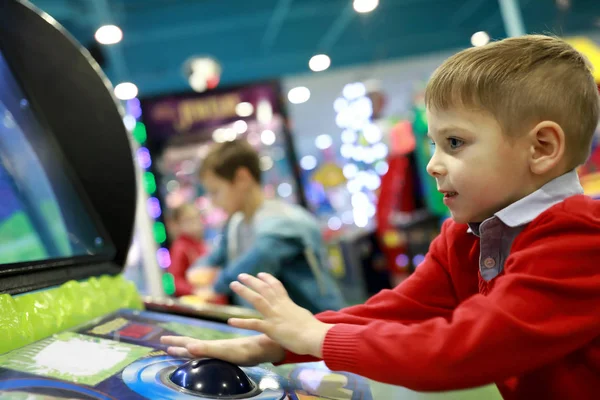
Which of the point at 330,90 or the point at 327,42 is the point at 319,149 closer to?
the point at 330,90

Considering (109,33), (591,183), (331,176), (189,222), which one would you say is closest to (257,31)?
(331,176)

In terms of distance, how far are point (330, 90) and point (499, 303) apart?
6309mm

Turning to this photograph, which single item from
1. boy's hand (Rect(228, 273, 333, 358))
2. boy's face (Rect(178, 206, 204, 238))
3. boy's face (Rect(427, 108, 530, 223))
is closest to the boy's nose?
boy's face (Rect(427, 108, 530, 223))

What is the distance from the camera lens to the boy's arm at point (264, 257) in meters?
1.70

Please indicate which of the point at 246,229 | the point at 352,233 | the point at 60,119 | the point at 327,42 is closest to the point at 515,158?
the point at 60,119

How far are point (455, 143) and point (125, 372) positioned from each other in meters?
0.45

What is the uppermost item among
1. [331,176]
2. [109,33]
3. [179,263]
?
[109,33]

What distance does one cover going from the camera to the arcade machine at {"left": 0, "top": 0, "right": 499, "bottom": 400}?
58 cm

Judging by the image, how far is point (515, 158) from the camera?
2.04 feet

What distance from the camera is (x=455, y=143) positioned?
64 centimetres

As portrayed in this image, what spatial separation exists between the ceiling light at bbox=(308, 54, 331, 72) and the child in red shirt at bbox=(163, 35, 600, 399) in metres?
6.14

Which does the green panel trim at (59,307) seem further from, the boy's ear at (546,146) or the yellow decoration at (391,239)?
the yellow decoration at (391,239)

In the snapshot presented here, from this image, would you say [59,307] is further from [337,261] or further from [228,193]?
[337,261]

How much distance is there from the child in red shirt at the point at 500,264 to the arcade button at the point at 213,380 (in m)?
0.04
